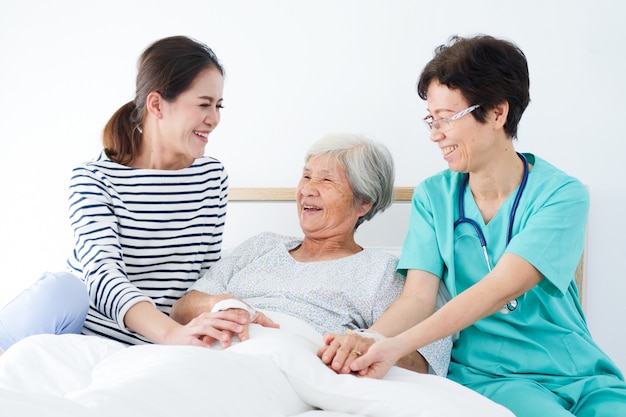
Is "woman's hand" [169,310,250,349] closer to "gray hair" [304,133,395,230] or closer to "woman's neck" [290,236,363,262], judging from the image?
"woman's neck" [290,236,363,262]

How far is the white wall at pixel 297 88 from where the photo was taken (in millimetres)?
2422

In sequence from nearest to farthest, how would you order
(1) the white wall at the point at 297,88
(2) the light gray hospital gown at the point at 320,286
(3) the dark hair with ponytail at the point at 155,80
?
(2) the light gray hospital gown at the point at 320,286, (3) the dark hair with ponytail at the point at 155,80, (1) the white wall at the point at 297,88

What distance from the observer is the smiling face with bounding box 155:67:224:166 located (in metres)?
2.05

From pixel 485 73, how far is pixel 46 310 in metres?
1.18

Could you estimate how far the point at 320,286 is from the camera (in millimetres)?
1902

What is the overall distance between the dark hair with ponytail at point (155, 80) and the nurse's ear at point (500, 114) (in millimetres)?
802

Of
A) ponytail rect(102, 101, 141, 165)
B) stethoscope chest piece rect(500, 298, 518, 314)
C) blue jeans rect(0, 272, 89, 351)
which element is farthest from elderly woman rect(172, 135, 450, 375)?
ponytail rect(102, 101, 141, 165)

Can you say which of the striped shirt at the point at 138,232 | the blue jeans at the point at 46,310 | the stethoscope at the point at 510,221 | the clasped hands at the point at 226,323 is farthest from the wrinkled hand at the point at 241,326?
the stethoscope at the point at 510,221

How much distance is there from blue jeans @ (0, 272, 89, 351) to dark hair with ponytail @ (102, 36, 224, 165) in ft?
1.42

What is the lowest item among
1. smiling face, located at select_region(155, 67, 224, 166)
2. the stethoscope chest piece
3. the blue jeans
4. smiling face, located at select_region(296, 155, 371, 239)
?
the blue jeans

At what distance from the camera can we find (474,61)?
1.77 meters

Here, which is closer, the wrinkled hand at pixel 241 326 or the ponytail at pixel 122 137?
the wrinkled hand at pixel 241 326

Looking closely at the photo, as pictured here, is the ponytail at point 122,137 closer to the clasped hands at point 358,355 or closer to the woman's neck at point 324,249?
the woman's neck at point 324,249

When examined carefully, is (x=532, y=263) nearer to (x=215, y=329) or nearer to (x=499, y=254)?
(x=499, y=254)
